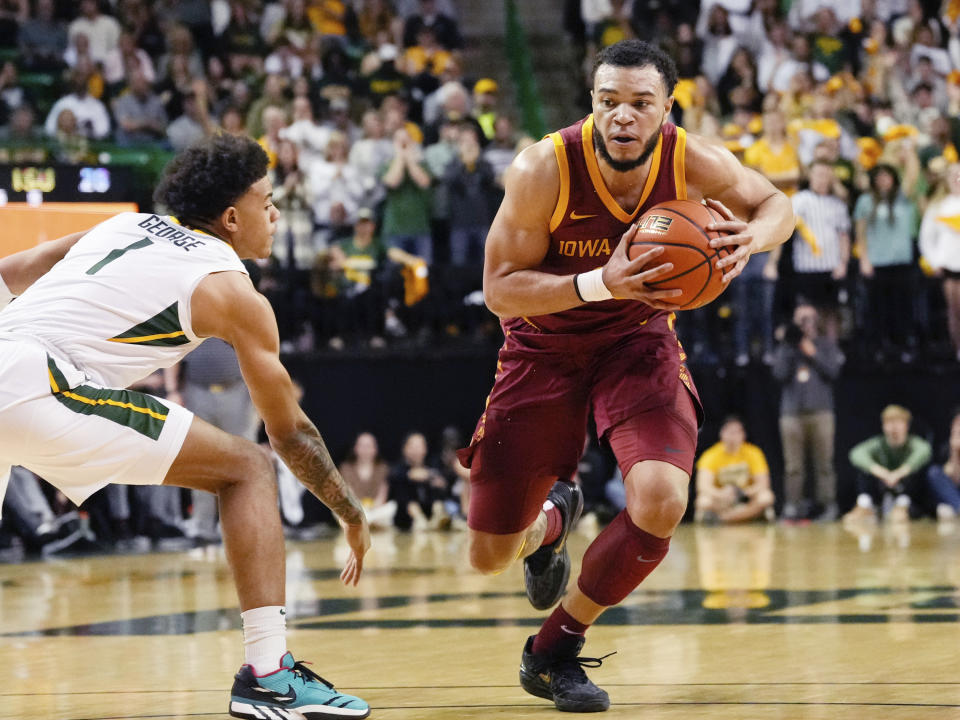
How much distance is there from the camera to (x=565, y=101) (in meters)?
16.6

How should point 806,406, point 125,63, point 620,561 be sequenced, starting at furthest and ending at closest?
point 125,63, point 806,406, point 620,561

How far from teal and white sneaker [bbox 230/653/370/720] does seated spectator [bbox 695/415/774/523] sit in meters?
7.71

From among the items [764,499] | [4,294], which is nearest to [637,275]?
[4,294]

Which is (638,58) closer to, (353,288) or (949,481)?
(353,288)

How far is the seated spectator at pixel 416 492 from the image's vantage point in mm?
11766

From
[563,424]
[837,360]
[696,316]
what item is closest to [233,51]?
[696,316]

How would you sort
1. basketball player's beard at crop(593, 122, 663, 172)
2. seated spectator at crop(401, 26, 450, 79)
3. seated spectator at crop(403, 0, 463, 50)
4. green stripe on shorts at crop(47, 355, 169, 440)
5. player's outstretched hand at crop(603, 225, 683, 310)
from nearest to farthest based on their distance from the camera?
green stripe on shorts at crop(47, 355, 169, 440) < player's outstretched hand at crop(603, 225, 683, 310) < basketball player's beard at crop(593, 122, 663, 172) < seated spectator at crop(401, 26, 450, 79) < seated spectator at crop(403, 0, 463, 50)

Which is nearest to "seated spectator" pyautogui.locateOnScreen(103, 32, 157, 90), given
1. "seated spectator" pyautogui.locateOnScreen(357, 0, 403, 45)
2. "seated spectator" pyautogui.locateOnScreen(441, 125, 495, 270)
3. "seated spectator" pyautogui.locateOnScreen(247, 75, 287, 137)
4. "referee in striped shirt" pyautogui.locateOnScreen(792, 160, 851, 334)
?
"seated spectator" pyautogui.locateOnScreen(247, 75, 287, 137)

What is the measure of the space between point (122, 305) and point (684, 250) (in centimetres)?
166

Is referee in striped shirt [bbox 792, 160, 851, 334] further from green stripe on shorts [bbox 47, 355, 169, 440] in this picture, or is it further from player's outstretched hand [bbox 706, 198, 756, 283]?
green stripe on shorts [bbox 47, 355, 169, 440]

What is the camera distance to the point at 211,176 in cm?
433

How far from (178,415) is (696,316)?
8494mm

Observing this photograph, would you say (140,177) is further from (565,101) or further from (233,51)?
(565,101)

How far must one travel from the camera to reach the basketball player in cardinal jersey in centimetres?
457
